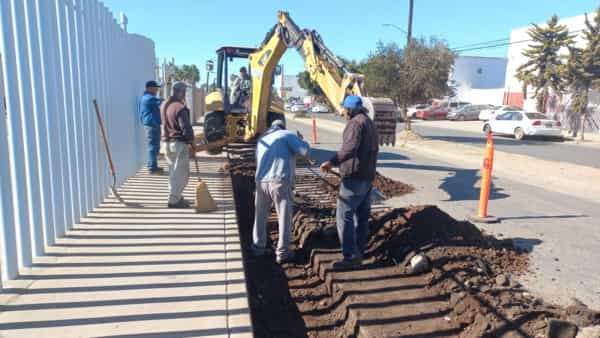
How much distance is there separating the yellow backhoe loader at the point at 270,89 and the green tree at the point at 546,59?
23636 mm

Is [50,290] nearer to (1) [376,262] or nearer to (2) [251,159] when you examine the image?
(1) [376,262]

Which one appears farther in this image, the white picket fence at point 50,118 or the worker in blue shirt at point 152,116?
the worker in blue shirt at point 152,116

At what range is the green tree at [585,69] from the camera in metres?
24.2

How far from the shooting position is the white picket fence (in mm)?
3725

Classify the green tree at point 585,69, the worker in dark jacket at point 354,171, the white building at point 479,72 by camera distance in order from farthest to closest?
the white building at point 479,72 < the green tree at point 585,69 < the worker in dark jacket at point 354,171

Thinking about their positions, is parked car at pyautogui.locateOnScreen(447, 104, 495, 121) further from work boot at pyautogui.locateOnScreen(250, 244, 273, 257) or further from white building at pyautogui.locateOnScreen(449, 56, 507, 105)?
work boot at pyautogui.locateOnScreen(250, 244, 273, 257)

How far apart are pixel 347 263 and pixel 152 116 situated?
562 centimetres

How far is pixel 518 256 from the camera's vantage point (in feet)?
17.3

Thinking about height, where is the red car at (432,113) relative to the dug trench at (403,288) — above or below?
above

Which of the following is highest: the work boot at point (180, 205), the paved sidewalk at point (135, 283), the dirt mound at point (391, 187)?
the work boot at point (180, 205)

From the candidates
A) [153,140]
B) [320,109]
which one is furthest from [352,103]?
[320,109]

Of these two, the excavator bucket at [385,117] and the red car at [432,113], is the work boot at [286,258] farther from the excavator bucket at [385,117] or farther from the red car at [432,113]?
the red car at [432,113]

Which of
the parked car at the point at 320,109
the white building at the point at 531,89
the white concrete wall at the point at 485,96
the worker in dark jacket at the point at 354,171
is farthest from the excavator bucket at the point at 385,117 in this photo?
the parked car at the point at 320,109

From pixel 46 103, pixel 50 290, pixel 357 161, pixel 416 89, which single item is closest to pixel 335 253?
pixel 357 161
